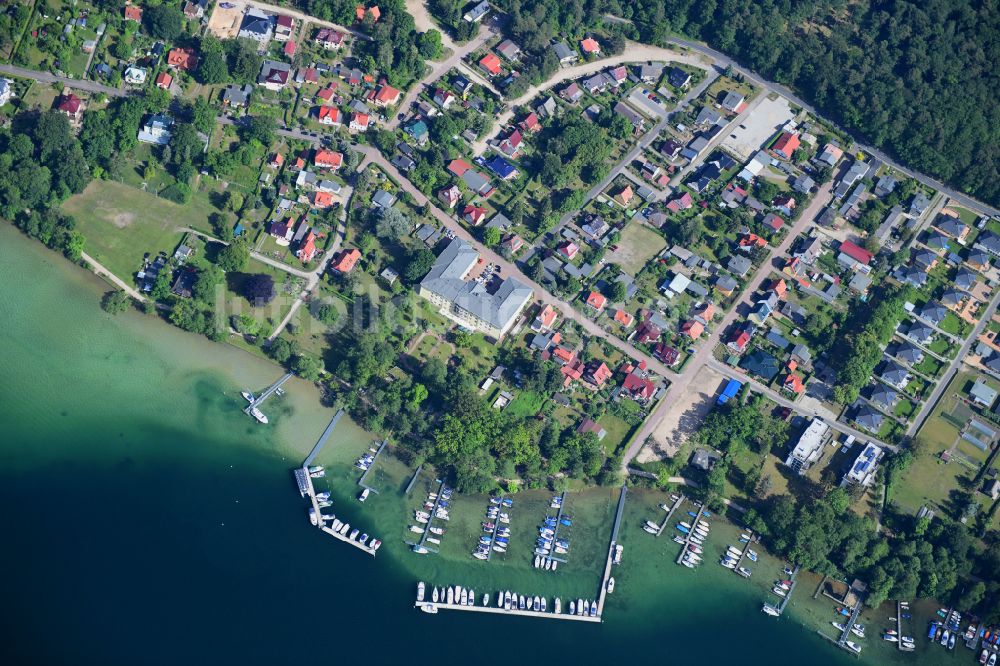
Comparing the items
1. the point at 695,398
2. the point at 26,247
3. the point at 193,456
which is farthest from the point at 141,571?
the point at 695,398

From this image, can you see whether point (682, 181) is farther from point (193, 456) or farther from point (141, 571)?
point (141, 571)

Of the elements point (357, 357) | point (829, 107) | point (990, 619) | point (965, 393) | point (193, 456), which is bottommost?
point (193, 456)

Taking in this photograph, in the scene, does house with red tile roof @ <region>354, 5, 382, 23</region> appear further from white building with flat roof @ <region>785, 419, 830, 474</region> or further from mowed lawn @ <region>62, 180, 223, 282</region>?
white building with flat roof @ <region>785, 419, 830, 474</region>

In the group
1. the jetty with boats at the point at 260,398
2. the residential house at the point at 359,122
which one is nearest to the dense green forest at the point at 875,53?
the residential house at the point at 359,122

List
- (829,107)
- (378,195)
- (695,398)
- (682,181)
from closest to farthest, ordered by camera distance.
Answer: (695,398)
(378,195)
(682,181)
(829,107)

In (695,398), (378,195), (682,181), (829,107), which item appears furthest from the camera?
(829,107)

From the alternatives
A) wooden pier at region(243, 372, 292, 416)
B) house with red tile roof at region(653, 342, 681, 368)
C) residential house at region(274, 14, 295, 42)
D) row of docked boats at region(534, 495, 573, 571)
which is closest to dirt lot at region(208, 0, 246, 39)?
residential house at region(274, 14, 295, 42)

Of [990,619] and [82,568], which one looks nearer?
[82,568]

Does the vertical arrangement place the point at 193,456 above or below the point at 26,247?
below
